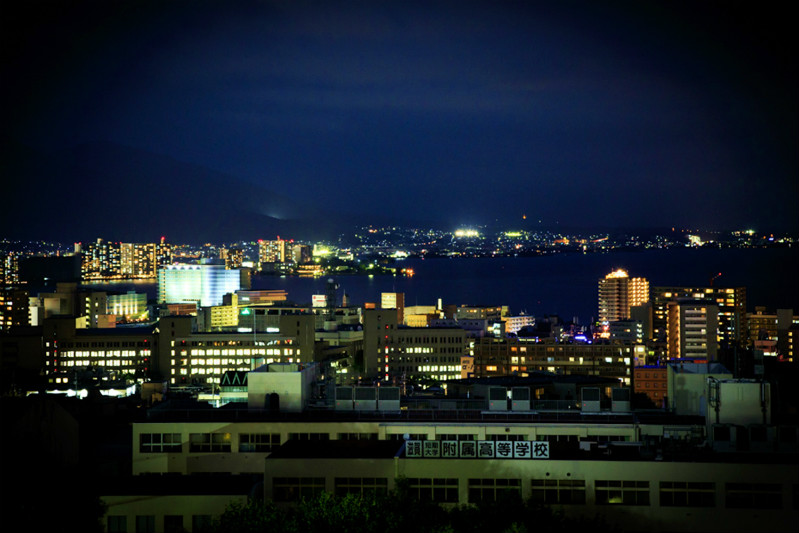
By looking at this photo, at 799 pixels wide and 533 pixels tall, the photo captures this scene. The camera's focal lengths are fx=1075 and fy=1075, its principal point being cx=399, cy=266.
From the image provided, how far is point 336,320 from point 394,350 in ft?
20.3

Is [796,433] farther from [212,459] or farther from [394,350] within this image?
[394,350]

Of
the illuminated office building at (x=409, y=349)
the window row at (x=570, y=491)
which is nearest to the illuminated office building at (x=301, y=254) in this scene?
the illuminated office building at (x=409, y=349)

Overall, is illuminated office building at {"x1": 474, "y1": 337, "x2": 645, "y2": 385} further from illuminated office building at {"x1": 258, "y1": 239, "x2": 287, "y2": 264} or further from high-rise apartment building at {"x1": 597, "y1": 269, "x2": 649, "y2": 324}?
illuminated office building at {"x1": 258, "y1": 239, "x2": 287, "y2": 264}

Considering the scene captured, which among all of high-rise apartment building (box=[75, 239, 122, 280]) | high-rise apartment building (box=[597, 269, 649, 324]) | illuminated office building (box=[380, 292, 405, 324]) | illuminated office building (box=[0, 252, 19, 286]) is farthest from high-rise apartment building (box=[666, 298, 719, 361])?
high-rise apartment building (box=[75, 239, 122, 280])

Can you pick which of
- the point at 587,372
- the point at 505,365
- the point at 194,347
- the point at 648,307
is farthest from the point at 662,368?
the point at 648,307

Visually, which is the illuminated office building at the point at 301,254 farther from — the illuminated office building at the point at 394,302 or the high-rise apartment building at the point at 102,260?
the illuminated office building at the point at 394,302

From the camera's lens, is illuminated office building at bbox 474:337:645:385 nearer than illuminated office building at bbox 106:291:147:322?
Yes

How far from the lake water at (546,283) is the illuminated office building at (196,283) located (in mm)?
3799

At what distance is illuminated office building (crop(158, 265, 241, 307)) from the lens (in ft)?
151

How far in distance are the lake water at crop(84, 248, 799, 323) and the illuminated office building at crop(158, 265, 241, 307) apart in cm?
380

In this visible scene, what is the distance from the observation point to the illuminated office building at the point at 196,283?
46.0m

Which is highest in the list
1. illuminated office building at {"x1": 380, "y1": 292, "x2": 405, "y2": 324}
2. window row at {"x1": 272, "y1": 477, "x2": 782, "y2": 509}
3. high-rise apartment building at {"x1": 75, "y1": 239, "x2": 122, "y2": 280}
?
high-rise apartment building at {"x1": 75, "y1": 239, "x2": 122, "y2": 280}

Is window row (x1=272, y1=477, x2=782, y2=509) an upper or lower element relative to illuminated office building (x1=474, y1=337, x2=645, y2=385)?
upper

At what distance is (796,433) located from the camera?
5375mm
